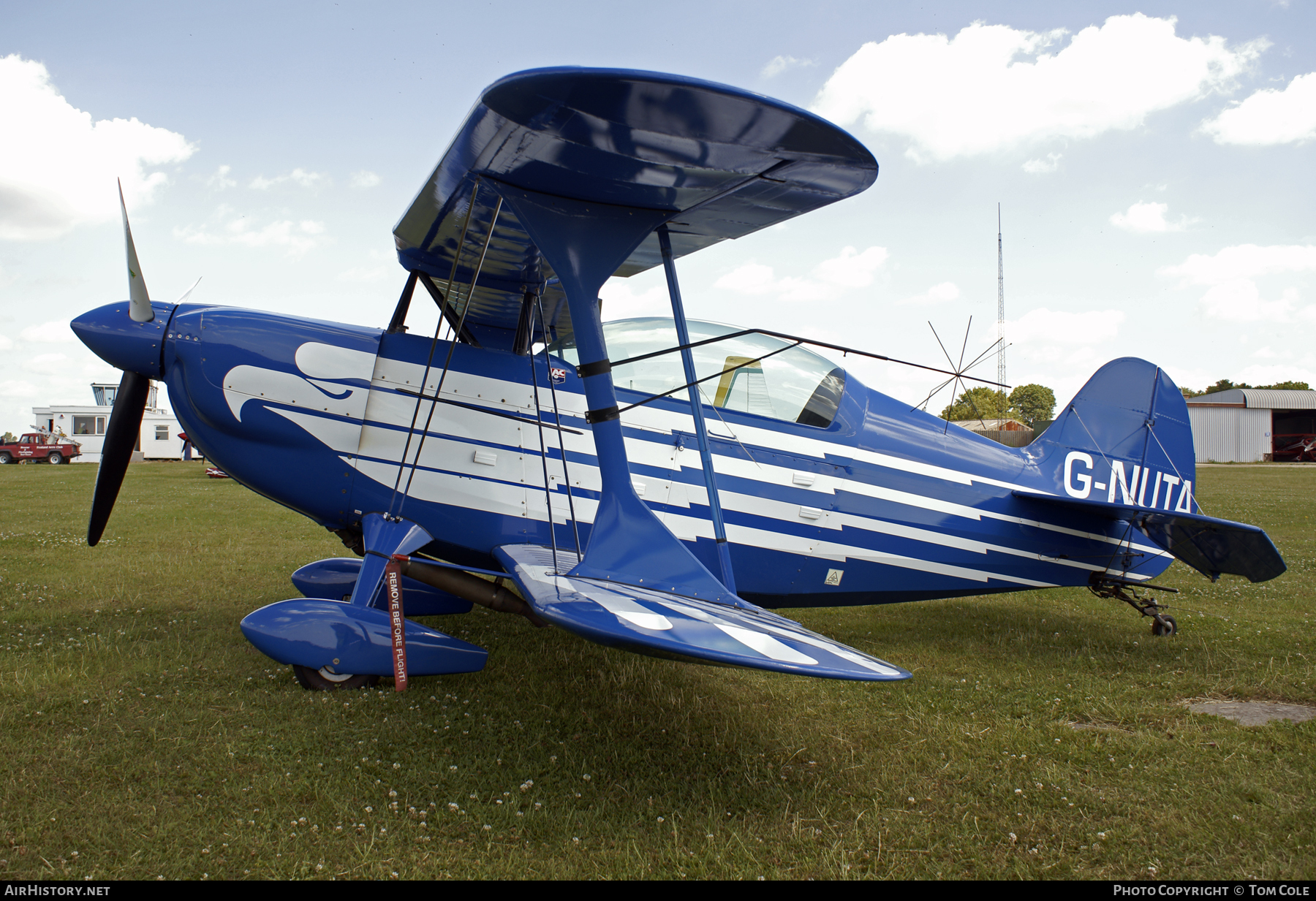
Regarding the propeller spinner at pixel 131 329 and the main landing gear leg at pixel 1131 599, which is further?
the main landing gear leg at pixel 1131 599

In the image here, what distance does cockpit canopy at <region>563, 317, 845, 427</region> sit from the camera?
185 inches

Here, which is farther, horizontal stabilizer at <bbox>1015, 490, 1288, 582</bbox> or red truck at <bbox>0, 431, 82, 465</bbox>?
red truck at <bbox>0, 431, 82, 465</bbox>

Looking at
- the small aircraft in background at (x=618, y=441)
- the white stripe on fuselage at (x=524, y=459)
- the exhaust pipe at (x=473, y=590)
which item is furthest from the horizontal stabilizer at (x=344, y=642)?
the white stripe on fuselage at (x=524, y=459)

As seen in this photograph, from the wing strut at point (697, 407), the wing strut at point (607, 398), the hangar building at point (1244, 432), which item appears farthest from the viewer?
the hangar building at point (1244, 432)

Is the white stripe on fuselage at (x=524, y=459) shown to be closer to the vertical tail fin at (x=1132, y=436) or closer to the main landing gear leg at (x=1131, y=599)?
the main landing gear leg at (x=1131, y=599)

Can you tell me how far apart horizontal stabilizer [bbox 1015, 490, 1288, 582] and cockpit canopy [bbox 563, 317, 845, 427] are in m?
A: 1.70

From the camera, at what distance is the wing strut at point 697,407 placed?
12.5ft

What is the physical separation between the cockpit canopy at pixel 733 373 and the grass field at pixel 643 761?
1.73 metres

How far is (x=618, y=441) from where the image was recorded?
144 inches

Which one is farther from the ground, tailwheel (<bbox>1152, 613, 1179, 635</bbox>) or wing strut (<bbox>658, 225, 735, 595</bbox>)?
wing strut (<bbox>658, 225, 735, 595</bbox>)

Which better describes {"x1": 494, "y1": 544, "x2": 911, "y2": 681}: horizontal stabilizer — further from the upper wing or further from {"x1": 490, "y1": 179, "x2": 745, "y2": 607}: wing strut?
the upper wing

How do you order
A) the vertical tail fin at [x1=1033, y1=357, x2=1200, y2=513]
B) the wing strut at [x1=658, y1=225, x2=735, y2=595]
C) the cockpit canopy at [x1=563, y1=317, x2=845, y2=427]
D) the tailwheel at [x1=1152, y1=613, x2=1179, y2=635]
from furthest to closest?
1. the vertical tail fin at [x1=1033, y1=357, x2=1200, y2=513]
2. the tailwheel at [x1=1152, y1=613, x2=1179, y2=635]
3. the cockpit canopy at [x1=563, y1=317, x2=845, y2=427]
4. the wing strut at [x1=658, y1=225, x2=735, y2=595]

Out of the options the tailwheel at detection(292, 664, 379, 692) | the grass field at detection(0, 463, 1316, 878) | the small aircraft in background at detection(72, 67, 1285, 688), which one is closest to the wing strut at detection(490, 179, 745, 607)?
the small aircraft in background at detection(72, 67, 1285, 688)
